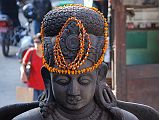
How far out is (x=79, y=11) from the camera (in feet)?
7.25

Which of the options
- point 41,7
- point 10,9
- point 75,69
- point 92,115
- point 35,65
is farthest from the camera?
point 10,9

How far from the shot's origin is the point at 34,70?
5016mm

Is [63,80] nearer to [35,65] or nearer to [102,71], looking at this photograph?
[102,71]

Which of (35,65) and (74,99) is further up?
(74,99)

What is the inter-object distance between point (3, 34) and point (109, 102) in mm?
7163

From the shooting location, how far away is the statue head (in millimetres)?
2131

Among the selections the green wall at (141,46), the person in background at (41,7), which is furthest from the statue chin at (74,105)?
the person in background at (41,7)

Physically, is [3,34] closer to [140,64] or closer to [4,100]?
[4,100]

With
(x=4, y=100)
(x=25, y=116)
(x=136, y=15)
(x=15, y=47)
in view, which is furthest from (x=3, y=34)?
(x=25, y=116)

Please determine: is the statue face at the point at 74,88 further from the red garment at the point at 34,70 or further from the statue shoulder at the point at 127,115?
the red garment at the point at 34,70

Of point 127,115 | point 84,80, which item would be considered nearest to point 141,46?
point 127,115

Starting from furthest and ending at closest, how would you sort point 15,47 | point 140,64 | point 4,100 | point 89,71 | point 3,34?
1. point 15,47
2. point 3,34
3. point 4,100
4. point 140,64
5. point 89,71

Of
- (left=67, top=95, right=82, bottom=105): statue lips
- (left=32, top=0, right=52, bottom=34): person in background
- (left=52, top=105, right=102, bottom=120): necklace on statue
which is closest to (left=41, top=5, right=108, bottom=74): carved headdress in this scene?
(left=67, top=95, right=82, bottom=105): statue lips

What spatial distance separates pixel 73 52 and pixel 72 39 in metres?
0.06
